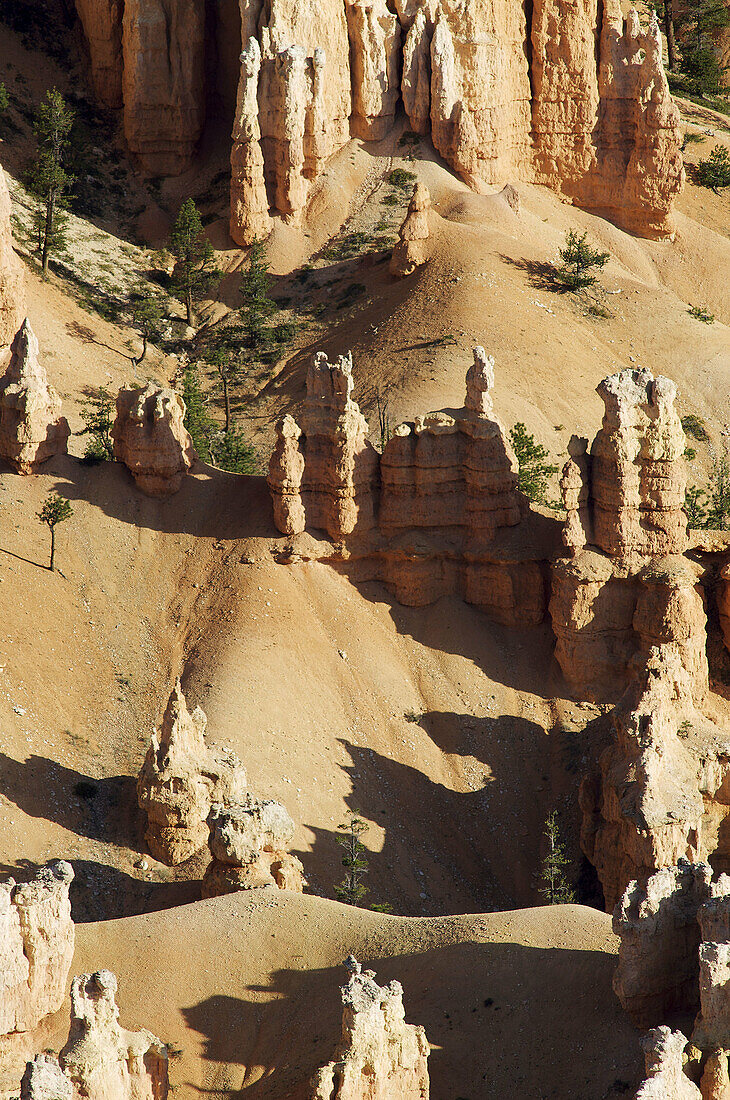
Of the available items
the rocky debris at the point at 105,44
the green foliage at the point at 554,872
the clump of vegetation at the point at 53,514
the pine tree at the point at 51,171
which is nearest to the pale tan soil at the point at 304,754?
the clump of vegetation at the point at 53,514

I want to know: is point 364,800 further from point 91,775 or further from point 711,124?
point 711,124

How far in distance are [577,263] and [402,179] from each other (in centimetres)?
1278

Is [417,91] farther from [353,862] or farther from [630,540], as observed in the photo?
[353,862]

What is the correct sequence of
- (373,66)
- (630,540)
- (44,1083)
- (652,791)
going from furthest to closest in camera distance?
(373,66), (630,540), (652,791), (44,1083)

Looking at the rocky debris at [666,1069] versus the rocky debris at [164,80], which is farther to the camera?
the rocky debris at [164,80]

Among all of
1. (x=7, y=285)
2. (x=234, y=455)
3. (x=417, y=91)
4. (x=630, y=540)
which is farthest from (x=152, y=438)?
(x=417, y=91)

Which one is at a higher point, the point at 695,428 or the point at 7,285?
the point at 695,428

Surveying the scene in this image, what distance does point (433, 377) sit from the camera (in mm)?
79438

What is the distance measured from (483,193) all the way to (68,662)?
52532 mm

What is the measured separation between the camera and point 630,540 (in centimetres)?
5753

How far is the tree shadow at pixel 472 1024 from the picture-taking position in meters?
36.3

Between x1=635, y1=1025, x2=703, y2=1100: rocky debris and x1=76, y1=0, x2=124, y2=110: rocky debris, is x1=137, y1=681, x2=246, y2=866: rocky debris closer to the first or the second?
x1=635, y1=1025, x2=703, y2=1100: rocky debris

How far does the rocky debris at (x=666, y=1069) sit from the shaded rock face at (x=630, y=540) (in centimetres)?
2562

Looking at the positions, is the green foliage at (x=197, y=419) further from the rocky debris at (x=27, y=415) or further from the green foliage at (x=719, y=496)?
→ the green foliage at (x=719, y=496)
